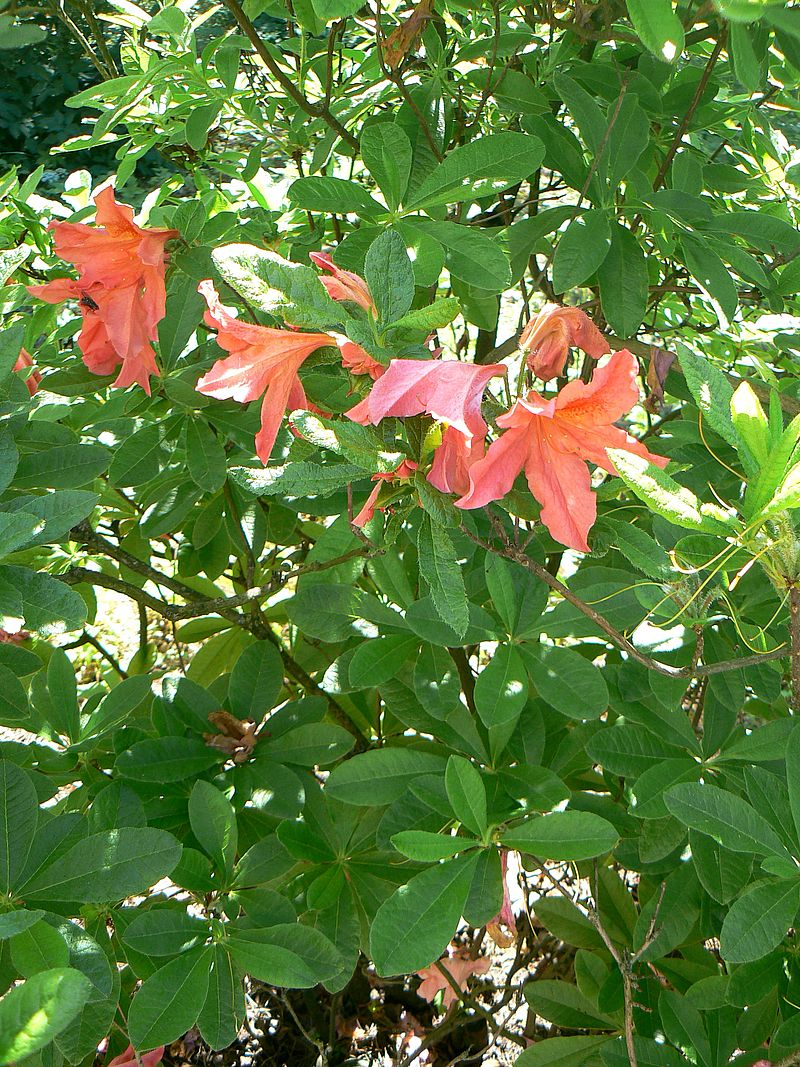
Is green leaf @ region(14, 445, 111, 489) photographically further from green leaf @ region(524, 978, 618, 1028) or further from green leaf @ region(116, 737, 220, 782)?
green leaf @ region(524, 978, 618, 1028)

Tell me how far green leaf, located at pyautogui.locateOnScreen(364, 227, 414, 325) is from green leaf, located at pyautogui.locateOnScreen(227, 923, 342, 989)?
0.60 meters

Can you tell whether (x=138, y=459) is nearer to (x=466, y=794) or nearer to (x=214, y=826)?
(x=214, y=826)

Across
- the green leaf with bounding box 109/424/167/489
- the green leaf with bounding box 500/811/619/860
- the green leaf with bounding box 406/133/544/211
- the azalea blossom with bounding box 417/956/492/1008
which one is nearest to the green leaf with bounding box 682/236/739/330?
the green leaf with bounding box 406/133/544/211

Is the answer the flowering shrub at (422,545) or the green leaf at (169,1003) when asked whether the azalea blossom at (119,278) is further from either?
the green leaf at (169,1003)

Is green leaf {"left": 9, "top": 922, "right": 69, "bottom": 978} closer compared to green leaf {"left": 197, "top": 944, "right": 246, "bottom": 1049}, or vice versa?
green leaf {"left": 9, "top": 922, "right": 69, "bottom": 978}

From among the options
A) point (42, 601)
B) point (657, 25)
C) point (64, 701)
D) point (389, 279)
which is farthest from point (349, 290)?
point (64, 701)

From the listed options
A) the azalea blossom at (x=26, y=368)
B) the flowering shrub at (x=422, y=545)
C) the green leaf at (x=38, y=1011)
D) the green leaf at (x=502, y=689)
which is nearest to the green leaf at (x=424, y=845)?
the flowering shrub at (x=422, y=545)

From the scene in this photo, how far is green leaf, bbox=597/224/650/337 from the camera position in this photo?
1.00m

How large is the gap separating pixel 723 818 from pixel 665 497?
39 cm

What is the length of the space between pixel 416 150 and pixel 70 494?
0.60 meters

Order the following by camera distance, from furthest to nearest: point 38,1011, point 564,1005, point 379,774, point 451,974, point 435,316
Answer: point 451,974, point 564,1005, point 379,774, point 435,316, point 38,1011

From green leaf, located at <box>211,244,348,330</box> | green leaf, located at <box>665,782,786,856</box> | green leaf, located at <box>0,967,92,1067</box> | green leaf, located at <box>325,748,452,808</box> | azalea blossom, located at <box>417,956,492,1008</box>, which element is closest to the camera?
green leaf, located at <box>0,967,92,1067</box>

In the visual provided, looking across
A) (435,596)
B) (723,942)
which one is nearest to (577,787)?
(723,942)

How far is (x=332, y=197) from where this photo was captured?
3.07 ft
